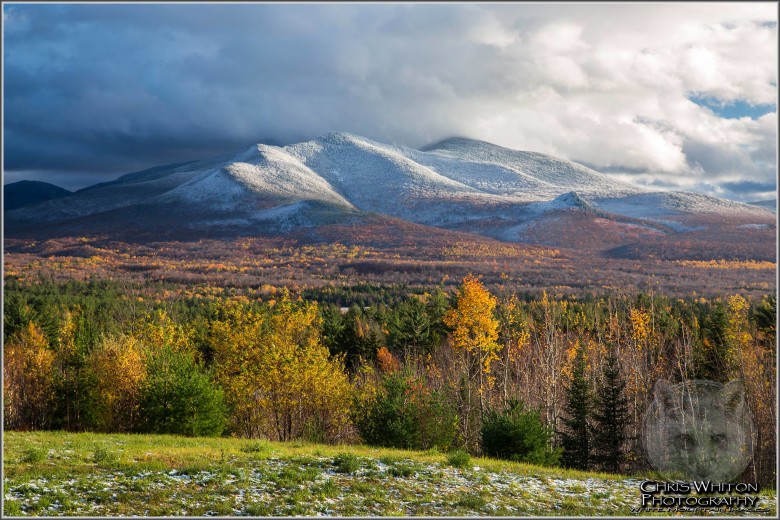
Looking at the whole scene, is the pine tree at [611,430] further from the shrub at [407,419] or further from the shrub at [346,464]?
the shrub at [346,464]

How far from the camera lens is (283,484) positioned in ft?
50.9

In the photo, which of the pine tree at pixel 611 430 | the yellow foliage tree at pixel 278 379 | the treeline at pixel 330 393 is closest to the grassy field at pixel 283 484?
the treeline at pixel 330 393

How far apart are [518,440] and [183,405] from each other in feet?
49.2

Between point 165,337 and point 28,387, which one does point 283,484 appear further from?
point 28,387

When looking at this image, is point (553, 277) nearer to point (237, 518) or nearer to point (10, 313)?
point (10, 313)

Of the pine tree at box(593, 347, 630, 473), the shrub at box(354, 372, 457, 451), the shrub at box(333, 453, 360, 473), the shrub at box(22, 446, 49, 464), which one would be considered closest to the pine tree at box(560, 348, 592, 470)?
the pine tree at box(593, 347, 630, 473)

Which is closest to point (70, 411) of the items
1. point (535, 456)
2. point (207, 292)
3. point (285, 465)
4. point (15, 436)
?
point (15, 436)

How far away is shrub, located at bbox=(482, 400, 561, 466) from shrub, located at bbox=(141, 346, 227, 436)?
12479 mm

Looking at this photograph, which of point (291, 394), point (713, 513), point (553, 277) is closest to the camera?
point (713, 513)

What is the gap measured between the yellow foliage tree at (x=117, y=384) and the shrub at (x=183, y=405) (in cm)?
332

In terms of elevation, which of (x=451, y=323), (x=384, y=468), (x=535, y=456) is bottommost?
(x=535, y=456)

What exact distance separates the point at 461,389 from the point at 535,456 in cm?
1160

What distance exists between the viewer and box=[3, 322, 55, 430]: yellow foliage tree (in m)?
35.7

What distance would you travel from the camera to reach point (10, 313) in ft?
189
